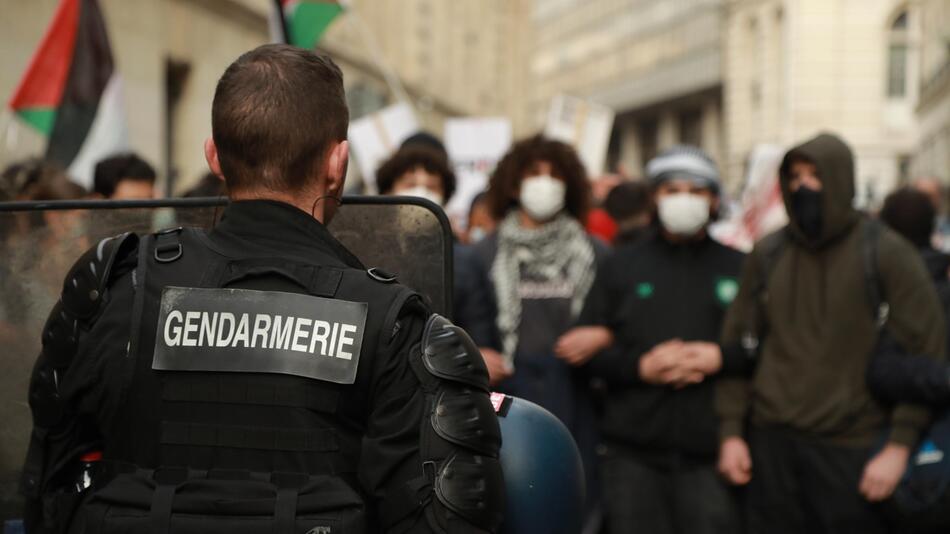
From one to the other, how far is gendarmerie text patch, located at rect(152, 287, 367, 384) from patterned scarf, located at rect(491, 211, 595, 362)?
3.31 metres

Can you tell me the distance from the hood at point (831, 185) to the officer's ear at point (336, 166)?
2650mm

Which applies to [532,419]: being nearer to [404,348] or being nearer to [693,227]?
[404,348]

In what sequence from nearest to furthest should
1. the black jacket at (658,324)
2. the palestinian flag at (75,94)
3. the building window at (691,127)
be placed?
1. the black jacket at (658,324)
2. the palestinian flag at (75,94)
3. the building window at (691,127)

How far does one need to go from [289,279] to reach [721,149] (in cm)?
7342

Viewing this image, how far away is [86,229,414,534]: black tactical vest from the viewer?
2.05 meters

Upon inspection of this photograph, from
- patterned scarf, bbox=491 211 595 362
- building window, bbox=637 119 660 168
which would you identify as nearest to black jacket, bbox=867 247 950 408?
patterned scarf, bbox=491 211 595 362

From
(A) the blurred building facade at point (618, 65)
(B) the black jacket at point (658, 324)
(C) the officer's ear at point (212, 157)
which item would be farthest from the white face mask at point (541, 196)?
(A) the blurred building facade at point (618, 65)

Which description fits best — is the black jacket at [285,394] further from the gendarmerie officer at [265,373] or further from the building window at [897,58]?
the building window at [897,58]

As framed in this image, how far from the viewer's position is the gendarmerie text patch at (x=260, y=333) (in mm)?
2084

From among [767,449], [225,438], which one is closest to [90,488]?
[225,438]

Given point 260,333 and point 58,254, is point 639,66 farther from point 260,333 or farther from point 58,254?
point 260,333

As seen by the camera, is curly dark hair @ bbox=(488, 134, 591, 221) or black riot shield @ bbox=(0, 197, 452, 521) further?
curly dark hair @ bbox=(488, 134, 591, 221)

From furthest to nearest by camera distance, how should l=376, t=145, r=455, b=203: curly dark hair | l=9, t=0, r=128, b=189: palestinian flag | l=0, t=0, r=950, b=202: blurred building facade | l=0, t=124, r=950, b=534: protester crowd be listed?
l=0, t=0, r=950, b=202: blurred building facade < l=9, t=0, r=128, b=189: palestinian flag < l=376, t=145, r=455, b=203: curly dark hair < l=0, t=124, r=950, b=534: protester crowd

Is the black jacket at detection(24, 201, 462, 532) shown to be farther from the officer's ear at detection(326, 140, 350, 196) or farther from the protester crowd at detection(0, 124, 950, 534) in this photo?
the protester crowd at detection(0, 124, 950, 534)
